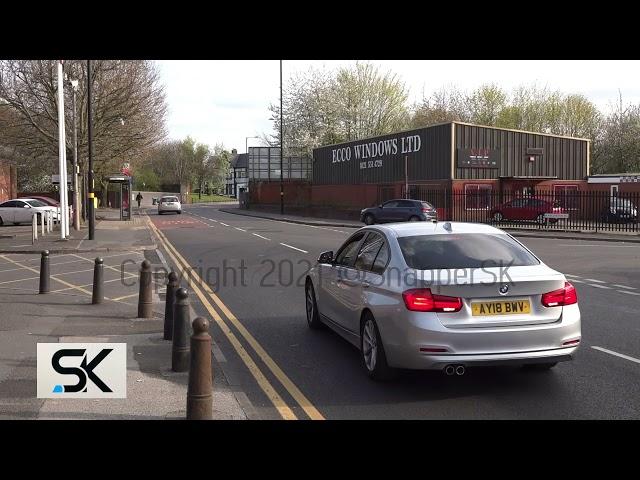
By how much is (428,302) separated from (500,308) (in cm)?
64

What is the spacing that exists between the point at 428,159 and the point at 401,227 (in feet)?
111

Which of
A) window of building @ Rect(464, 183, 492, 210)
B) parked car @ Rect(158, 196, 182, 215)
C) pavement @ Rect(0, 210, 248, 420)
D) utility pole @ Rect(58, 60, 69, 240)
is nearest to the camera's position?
pavement @ Rect(0, 210, 248, 420)

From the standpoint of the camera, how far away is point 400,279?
621cm

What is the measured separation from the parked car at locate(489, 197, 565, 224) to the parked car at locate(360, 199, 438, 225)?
4724 mm

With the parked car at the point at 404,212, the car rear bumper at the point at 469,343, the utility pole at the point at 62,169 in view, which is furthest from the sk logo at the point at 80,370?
the parked car at the point at 404,212

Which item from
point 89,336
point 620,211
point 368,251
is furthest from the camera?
point 620,211

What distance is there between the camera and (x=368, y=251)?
7.30 meters

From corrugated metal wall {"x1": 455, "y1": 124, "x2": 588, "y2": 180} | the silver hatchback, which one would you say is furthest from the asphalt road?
corrugated metal wall {"x1": 455, "y1": 124, "x2": 588, "y2": 180}

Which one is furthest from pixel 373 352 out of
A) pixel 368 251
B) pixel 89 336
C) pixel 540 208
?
pixel 540 208

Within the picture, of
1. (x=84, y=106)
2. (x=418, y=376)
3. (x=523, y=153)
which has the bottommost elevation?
(x=418, y=376)

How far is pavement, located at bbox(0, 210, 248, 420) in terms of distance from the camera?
18.2ft

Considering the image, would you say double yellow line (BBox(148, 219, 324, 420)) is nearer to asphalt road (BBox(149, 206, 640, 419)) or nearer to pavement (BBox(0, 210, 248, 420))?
asphalt road (BBox(149, 206, 640, 419))

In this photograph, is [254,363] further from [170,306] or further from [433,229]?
[433,229]

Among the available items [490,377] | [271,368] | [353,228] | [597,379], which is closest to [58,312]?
[271,368]
